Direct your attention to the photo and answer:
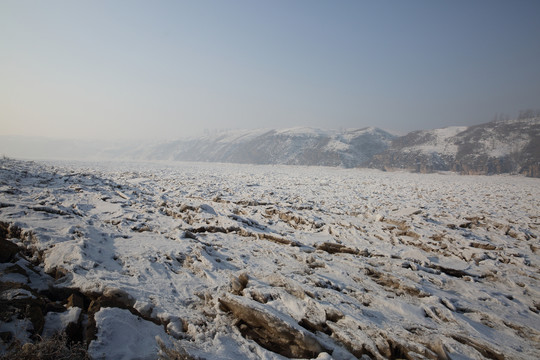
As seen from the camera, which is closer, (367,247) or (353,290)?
(353,290)

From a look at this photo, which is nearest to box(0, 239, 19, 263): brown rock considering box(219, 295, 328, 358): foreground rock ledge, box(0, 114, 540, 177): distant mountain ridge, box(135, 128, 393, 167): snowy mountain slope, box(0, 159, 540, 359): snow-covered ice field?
box(0, 159, 540, 359): snow-covered ice field

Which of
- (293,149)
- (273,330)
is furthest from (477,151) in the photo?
(273,330)

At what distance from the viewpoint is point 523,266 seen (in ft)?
20.7

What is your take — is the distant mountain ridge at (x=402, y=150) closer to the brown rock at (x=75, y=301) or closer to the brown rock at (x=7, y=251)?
the brown rock at (x=75, y=301)

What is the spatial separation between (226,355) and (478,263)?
7.47 metres

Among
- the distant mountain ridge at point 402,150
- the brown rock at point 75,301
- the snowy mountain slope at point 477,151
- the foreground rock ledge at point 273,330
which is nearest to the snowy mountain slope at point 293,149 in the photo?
the distant mountain ridge at point 402,150

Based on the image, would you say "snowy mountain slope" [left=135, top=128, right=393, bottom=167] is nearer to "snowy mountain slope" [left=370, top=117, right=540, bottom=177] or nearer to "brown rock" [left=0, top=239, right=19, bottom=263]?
"snowy mountain slope" [left=370, top=117, right=540, bottom=177]

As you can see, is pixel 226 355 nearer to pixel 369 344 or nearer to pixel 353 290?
pixel 369 344

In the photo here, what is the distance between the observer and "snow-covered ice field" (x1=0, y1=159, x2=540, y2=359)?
326 centimetres

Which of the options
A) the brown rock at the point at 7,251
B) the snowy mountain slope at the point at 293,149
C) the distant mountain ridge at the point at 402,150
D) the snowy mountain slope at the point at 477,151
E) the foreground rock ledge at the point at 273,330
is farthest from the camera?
the snowy mountain slope at the point at 293,149

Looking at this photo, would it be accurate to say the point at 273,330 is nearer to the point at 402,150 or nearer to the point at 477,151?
the point at 477,151

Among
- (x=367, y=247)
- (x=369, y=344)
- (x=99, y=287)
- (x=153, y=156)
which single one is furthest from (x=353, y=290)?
(x=153, y=156)

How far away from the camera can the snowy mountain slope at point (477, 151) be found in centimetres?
3650

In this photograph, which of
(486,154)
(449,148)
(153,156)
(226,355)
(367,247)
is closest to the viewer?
(226,355)
